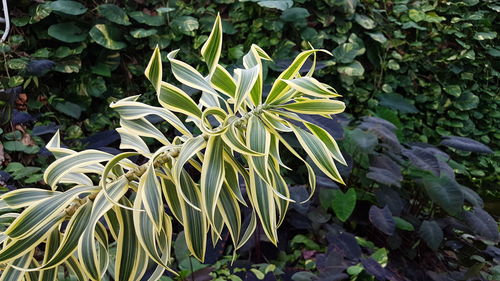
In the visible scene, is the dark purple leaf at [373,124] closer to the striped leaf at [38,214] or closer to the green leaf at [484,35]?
the striped leaf at [38,214]

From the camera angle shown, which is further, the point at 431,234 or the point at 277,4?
the point at 277,4

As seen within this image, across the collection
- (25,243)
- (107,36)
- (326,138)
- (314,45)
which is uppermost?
(326,138)

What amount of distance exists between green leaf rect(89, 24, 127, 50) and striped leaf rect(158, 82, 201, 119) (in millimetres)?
1760

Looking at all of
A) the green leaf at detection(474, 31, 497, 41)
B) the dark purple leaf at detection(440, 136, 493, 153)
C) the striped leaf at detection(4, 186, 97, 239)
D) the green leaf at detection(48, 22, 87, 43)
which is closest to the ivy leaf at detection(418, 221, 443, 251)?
the dark purple leaf at detection(440, 136, 493, 153)

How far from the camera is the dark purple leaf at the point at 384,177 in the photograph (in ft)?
5.58

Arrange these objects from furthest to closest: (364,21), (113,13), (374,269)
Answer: (364,21)
(113,13)
(374,269)

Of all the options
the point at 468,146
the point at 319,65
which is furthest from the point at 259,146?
the point at 319,65

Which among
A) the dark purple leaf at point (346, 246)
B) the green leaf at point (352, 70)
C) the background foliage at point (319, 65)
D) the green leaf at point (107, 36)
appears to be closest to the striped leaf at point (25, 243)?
the background foliage at point (319, 65)

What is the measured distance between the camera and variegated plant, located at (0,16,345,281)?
650 mm

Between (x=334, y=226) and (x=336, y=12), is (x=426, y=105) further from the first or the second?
(x=334, y=226)

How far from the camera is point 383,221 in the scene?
1617mm

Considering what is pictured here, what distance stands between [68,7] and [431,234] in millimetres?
2023

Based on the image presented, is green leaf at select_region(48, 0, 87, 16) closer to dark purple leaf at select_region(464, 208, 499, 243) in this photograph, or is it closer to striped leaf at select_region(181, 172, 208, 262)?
A: striped leaf at select_region(181, 172, 208, 262)

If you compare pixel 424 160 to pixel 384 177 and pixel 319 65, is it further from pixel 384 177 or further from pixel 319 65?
pixel 319 65
